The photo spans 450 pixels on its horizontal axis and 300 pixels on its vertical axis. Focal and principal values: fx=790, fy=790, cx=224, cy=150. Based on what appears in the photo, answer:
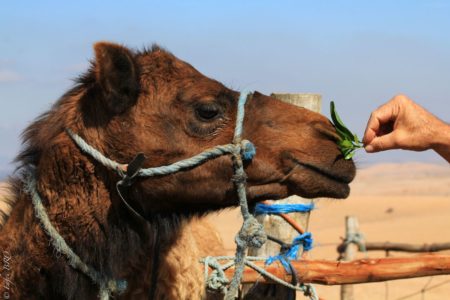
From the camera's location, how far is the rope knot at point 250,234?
3682 mm

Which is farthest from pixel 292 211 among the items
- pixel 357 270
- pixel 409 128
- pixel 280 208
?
pixel 409 128

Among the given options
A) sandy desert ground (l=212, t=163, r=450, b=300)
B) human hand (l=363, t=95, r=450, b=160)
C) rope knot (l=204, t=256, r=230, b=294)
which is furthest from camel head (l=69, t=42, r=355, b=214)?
sandy desert ground (l=212, t=163, r=450, b=300)

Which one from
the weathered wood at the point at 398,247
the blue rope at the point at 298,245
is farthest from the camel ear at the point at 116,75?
the weathered wood at the point at 398,247

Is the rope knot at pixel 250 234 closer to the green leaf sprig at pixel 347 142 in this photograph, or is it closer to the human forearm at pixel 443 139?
the green leaf sprig at pixel 347 142

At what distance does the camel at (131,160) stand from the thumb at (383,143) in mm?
216

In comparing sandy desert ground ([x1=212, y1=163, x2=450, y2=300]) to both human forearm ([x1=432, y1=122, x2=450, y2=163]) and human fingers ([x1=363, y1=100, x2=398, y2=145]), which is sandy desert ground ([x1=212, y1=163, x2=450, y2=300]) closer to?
human fingers ([x1=363, y1=100, x2=398, y2=145])

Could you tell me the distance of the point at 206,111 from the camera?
3.70 m

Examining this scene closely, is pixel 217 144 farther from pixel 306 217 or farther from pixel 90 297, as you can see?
pixel 306 217

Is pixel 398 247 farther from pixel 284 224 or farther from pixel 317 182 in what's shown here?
pixel 317 182

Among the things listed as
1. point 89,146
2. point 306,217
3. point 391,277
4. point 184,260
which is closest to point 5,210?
point 89,146

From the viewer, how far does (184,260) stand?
4.23 metres

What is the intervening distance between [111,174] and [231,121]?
614mm

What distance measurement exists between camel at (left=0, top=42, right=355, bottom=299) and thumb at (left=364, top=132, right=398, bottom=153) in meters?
0.22

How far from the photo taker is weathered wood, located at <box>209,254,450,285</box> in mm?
4832
